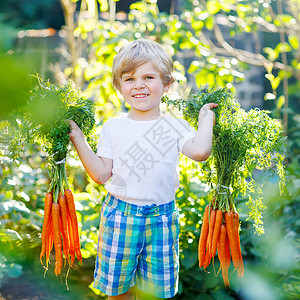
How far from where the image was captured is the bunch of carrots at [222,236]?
5.38 ft

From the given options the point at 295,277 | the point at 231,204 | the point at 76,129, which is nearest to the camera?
the point at 76,129

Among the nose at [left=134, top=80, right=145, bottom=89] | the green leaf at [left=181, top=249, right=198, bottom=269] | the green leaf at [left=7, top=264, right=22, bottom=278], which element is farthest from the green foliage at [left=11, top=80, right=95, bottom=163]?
the green leaf at [left=181, top=249, right=198, bottom=269]

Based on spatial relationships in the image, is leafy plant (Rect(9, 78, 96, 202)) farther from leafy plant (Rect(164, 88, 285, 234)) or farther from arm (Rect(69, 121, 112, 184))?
leafy plant (Rect(164, 88, 285, 234))

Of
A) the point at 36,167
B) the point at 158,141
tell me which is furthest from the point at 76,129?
the point at 36,167

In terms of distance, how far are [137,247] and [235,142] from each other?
0.60 metres

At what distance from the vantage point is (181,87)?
2.93 metres

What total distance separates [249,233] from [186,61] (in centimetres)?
323

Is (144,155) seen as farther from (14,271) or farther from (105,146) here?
(14,271)

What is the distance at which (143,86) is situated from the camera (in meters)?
1.57

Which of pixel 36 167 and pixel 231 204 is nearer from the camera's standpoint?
pixel 231 204

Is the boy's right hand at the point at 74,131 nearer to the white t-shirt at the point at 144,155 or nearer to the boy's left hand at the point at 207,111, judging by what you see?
the white t-shirt at the point at 144,155

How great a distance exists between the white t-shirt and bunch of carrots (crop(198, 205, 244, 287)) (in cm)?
20

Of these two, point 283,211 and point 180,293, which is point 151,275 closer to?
point 180,293

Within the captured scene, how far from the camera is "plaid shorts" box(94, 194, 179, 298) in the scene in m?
1.59
